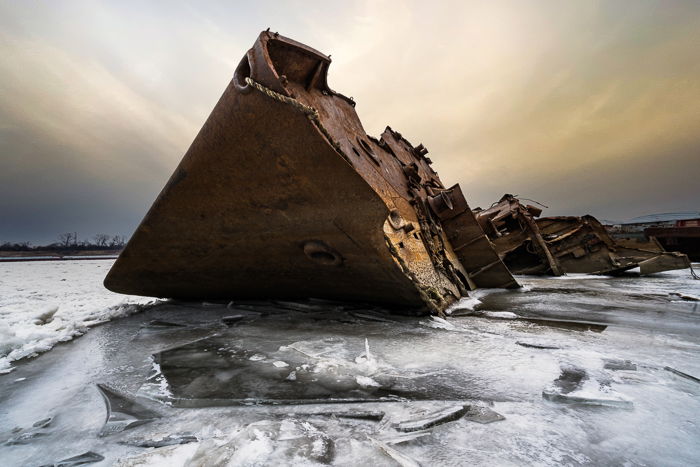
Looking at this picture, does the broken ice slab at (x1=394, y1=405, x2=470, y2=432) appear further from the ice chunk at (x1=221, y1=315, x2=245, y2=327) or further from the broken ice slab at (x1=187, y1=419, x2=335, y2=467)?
the ice chunk at (x1=221, y1=315, x2=245, y2=327)

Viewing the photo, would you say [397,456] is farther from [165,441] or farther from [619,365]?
[619,365]

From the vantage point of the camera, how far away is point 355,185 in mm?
2393

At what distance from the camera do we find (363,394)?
4.67 feet

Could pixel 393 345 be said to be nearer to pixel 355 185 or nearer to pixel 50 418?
pixel 355 185

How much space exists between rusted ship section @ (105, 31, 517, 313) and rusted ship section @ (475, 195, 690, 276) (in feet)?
15.1

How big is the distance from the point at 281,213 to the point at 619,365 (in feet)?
8.28

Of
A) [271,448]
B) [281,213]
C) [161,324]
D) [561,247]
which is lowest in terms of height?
[161,324]

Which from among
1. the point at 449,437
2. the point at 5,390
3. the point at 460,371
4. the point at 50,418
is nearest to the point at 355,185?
the point at 460,371

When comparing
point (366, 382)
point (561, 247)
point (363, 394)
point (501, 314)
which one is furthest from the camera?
point (561, 247)

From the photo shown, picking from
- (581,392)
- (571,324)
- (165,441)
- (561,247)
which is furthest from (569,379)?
(561,247)

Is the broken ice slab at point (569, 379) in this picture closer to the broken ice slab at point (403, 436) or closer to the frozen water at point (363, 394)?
the frozen water at point (363, 394)

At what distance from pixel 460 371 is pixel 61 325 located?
12.2 feet

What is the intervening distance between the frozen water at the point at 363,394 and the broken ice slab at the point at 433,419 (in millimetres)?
18

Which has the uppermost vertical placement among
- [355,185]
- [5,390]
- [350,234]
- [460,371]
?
[355,185]
